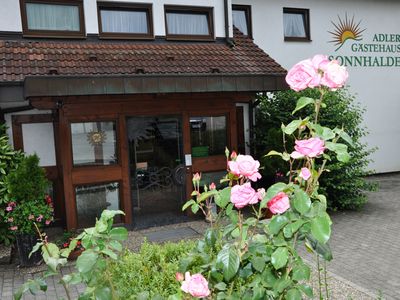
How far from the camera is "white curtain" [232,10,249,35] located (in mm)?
10977

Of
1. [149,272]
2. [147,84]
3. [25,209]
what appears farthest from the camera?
[147,84]

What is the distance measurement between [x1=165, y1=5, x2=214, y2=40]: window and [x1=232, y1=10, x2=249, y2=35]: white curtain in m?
1.93

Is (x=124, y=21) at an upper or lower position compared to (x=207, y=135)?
upper

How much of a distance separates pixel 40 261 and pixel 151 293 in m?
3.96

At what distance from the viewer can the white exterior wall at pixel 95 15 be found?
7.37 meters

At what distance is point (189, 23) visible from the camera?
9.07 meters

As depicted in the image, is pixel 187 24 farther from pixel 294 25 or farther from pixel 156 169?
pixel 294 25

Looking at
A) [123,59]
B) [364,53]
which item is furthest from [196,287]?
[364,53]

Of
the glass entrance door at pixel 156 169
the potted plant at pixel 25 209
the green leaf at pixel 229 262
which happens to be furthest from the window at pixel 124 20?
the green leaf at pixel 229 262

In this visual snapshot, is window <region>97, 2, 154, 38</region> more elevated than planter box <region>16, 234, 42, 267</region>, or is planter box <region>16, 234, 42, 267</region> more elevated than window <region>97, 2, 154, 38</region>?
window <region>97, 2, 154, 38</region>

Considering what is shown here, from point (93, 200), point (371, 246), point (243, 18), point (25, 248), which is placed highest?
point (243, 18)

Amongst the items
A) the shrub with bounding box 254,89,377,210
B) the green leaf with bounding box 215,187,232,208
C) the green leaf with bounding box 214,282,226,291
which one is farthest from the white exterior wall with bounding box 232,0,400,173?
the green leaf with bounding box 214,282,226,291

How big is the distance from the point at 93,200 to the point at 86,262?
19.2 ft

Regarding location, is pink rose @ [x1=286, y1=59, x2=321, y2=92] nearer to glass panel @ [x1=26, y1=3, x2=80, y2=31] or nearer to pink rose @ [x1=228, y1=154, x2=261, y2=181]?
pink rose @ [x1=228, y1=154, x2=261, y2=181]
